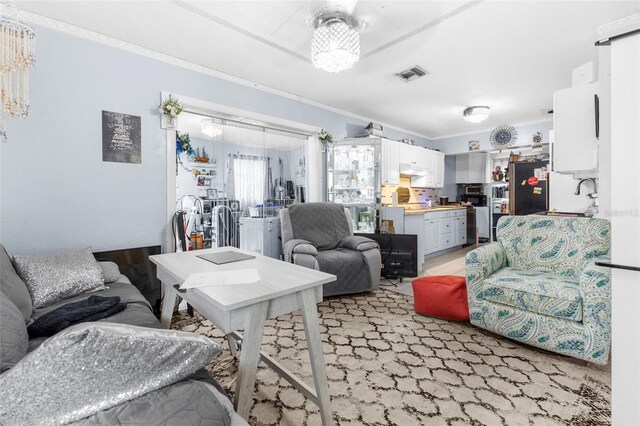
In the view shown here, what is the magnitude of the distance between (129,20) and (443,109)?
4223mm

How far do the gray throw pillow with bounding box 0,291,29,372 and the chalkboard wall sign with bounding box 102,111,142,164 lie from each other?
6.32 feet

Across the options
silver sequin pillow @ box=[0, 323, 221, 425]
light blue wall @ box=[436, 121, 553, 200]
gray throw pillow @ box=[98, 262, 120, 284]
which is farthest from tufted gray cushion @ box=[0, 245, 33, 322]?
light blue wall @ box=[436, 121, 553, 200]

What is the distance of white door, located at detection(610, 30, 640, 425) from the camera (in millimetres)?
1193

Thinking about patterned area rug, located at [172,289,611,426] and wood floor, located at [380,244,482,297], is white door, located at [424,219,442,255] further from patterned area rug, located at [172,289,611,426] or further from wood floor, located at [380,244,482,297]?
patterned area rug, located at [172,289,611,426]

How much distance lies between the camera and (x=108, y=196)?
8.98ft

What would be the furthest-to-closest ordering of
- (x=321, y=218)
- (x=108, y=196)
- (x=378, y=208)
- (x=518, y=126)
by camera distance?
(x=518, y=126), (x=378, y=208), (x=321, y=218), (x=108, y=196)

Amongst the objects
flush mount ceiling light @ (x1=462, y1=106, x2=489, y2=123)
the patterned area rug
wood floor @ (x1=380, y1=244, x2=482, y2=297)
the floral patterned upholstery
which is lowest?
the patterned area rug

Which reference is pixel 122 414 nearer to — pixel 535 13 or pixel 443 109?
pixel 535 13

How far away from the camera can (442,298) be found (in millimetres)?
2693

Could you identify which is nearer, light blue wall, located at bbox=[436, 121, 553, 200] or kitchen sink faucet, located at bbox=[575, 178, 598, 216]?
kitchen sink faucet, located at bbox=[575, 178, 598, 216]

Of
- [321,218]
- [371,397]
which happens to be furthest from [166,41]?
[371,397]

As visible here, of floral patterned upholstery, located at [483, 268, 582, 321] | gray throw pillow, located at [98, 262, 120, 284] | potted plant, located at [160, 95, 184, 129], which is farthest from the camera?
potted plant, located at [160, 95, 184, 129]

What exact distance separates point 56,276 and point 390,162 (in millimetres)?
4557

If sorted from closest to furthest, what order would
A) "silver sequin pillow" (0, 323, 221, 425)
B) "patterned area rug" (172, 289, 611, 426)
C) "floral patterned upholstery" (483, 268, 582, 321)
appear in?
"silver sequin pillow" (0, 323, 221, 425)
"patterned area rug" (172, 289, 611, 426)
"floral patterned upholstery" (483, 268, 582, 321)
